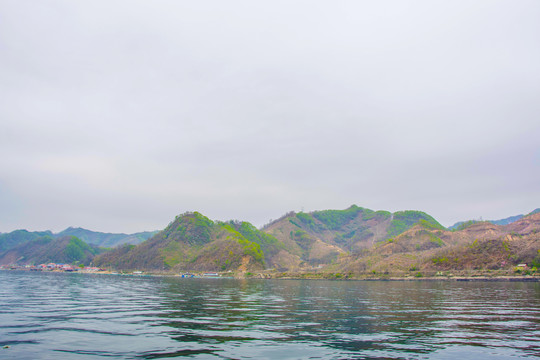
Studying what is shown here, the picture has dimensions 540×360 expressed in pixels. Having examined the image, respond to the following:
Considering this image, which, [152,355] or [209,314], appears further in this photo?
[209,314]

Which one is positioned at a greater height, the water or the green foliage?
the water

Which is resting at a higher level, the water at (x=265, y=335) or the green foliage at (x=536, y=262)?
the water at (x=265, y=335)

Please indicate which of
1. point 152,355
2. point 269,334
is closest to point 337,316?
point 269,334

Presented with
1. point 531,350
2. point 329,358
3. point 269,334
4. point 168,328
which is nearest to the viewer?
point 329,358

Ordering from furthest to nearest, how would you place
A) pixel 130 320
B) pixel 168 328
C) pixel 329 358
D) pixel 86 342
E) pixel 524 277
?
pixel 524 277
pixel 130 320
pixel 168 328
pixel 86 342
pixel 329 358

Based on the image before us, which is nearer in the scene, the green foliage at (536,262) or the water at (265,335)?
the water at (265,335)

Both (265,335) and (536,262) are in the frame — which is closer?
(265,335)

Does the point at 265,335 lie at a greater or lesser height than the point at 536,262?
greater

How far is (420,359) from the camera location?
22.0 metres

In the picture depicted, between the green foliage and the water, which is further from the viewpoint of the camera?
the green foliage

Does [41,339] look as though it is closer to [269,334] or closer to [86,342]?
[86,342]

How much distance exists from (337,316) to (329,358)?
70.4ft

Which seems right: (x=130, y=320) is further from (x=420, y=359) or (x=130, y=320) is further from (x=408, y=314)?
(x=408, y=314)

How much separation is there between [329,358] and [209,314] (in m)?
24.6
